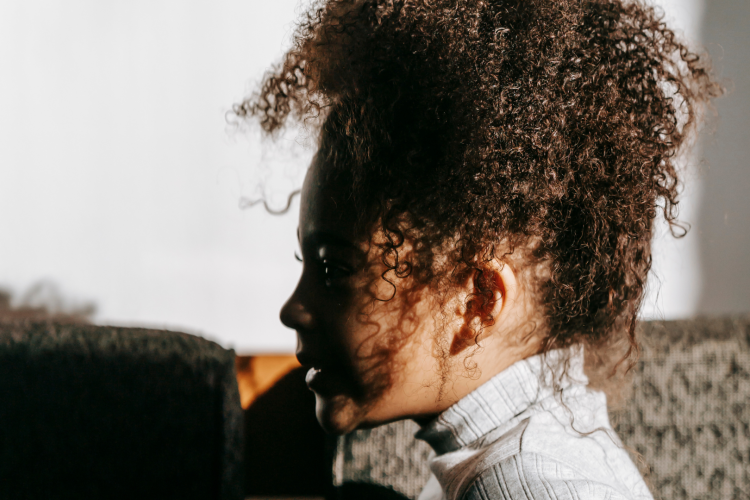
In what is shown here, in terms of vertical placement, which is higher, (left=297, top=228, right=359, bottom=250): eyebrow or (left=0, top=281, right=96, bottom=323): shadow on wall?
(left=297, top=228, right=359, bottom=250): eyebrow

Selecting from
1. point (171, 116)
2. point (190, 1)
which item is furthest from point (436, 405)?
point (190, 1)

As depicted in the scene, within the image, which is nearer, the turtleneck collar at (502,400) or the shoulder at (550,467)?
the shoulder at (550,467)

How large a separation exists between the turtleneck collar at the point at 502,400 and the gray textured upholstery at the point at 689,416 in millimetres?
428

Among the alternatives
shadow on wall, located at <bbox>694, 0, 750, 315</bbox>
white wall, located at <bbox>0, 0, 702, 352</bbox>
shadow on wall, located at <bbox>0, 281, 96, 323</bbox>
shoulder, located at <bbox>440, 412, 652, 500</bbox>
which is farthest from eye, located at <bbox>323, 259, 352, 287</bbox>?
shadow on wall, located at <bbox>694, 0, 750, 315</bbox>

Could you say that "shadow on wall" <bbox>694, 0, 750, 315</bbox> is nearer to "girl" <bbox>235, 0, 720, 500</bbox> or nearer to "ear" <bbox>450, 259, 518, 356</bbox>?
"girl" <bbox>235, 0, 720, 500</bbox>

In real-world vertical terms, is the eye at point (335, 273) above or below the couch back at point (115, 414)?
above

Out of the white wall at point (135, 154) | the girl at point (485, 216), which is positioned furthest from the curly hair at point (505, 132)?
the white wall at point (135, 154)

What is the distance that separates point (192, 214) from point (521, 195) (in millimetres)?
762

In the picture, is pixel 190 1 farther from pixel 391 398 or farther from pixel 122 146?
pixel 391 398

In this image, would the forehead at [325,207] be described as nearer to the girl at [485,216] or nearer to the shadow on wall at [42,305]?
the girl at [485,216]

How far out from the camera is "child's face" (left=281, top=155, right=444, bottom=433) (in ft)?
1.76

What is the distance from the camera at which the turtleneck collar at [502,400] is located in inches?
22.2

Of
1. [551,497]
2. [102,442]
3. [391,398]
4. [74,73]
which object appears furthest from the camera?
[74,73]

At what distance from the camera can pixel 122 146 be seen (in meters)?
1.03
